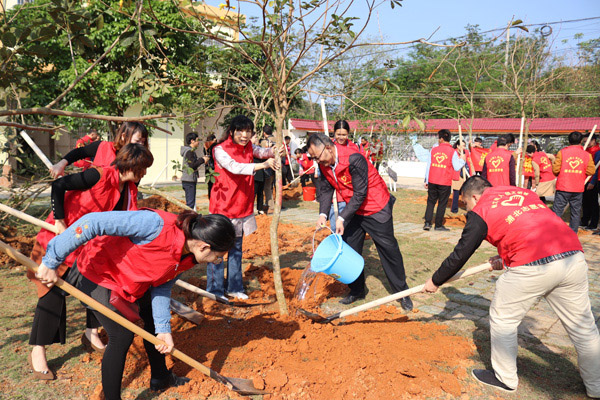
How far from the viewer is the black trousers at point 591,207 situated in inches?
376

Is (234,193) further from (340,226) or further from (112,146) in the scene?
(112,146)

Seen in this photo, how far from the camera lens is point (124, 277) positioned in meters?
2.64

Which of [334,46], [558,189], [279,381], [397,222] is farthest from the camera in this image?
[397,222]

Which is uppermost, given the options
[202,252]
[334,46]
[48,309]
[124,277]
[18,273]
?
[334,46]

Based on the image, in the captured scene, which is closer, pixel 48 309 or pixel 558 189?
pixel 48 309

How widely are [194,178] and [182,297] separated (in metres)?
4.77

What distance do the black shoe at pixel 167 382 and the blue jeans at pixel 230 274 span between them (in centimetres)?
142

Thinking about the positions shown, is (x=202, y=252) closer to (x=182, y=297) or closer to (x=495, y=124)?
A: (x=182, y=297)

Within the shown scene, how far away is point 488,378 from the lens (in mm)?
3176

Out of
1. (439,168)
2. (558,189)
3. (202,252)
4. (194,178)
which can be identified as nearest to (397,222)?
(439,168)

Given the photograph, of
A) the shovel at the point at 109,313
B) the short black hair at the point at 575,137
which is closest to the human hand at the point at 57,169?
the shovel at the point at 109,313

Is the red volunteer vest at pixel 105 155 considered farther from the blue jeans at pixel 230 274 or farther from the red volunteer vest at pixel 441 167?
the red volunteer vest at pixel 441 167

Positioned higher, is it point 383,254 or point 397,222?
point 383,254

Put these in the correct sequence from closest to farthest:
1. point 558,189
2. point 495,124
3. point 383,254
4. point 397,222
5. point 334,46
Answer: point 334,46 < point 383,254 < point 558,189 < point 397,222 < point 495,124
